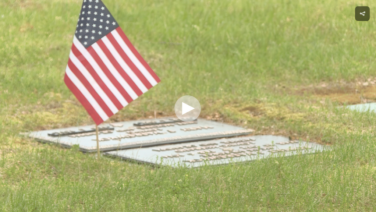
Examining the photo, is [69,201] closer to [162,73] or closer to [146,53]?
[162,73]

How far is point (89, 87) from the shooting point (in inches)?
290

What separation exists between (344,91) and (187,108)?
308 centimetres

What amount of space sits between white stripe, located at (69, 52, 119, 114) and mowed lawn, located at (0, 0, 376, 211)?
622 millimetres

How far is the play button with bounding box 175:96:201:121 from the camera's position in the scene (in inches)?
389

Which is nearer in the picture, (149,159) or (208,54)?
(149,159)

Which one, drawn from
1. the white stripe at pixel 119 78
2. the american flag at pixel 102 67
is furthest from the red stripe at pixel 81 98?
the white stripe at pixel 119 78

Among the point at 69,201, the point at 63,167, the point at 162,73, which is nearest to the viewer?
the point at 69,201

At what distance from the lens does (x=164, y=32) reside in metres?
13.6

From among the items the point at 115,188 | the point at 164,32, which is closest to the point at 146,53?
the point at 164,32

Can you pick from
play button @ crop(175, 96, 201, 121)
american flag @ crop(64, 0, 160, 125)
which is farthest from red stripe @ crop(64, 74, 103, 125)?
play button @ crop(175, 96, 201, 121)

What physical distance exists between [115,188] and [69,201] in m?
0.51
